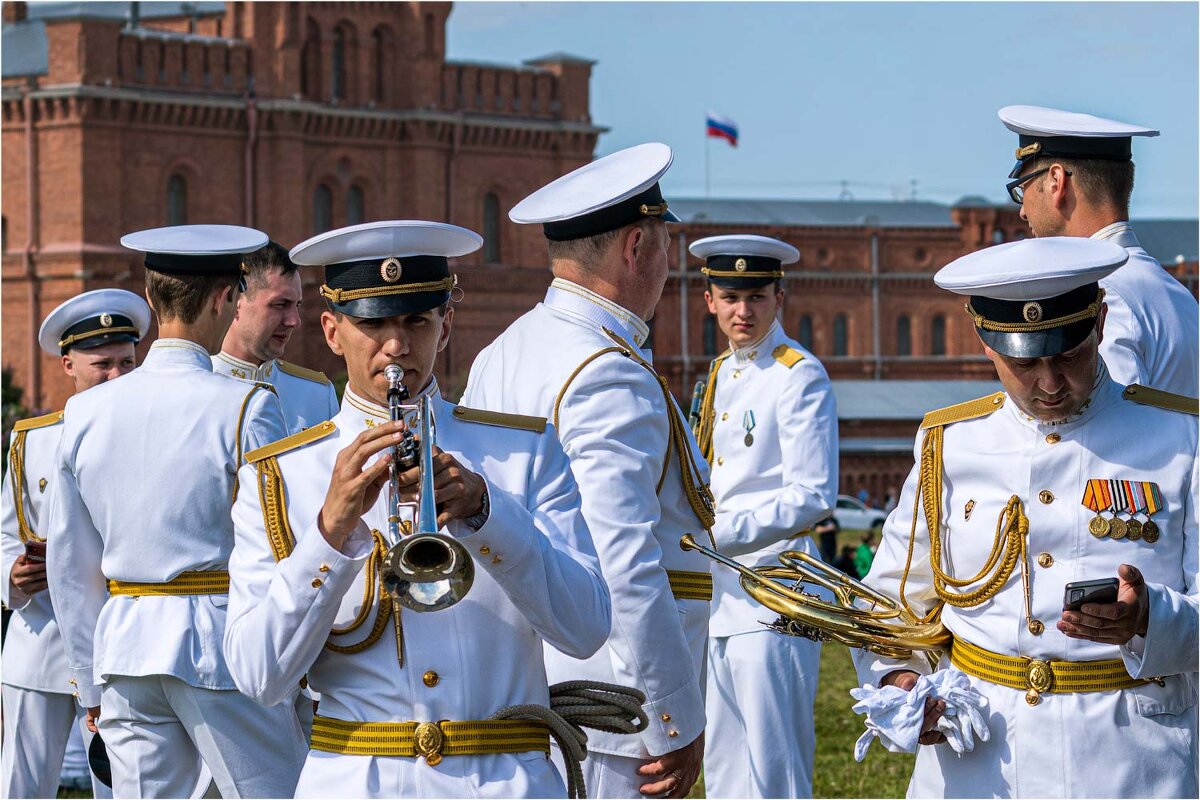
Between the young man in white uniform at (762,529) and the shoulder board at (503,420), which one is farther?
the young man in white uniform at (762,529)

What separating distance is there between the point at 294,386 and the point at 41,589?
1.22m

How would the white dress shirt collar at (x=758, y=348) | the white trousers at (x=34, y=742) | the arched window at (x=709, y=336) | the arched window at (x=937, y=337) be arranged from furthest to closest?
the arched window at (x=937, y=337) → the arched window at (x=709, y=336) → the white dress shirt collar at (x=758, y=348) → the white trousers at (x=34, y=742)

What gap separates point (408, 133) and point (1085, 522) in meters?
55.0

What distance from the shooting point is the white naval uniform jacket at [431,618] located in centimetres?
381

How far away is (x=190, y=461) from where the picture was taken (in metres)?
5.62

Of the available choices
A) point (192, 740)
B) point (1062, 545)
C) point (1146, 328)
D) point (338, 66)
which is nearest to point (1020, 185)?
point (1146, 328)

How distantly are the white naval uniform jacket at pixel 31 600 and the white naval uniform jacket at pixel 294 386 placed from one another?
0.67m

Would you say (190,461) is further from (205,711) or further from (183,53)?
(183,53)

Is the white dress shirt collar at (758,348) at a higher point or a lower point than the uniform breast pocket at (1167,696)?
higher

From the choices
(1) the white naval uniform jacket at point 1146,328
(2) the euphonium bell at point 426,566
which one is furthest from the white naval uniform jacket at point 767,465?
(2) the euphonium bell at point 426,566

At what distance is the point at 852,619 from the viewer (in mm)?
4609

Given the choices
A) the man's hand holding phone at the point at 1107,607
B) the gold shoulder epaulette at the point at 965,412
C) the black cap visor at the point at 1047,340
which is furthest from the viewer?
the gold shoulder epaulette at the point at 965,412

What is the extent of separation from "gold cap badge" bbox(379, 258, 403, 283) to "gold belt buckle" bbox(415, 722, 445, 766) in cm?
89

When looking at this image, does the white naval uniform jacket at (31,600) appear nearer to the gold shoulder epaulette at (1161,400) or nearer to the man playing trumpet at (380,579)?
the man playing trumpet at (380,579)
